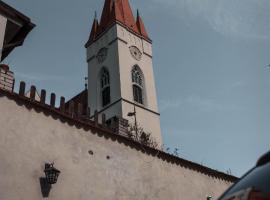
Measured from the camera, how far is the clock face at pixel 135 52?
41875mm

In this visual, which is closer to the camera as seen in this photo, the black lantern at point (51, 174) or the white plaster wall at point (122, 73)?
the black lantern at point (51, 174)

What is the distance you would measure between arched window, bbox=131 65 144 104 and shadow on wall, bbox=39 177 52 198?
28.3m

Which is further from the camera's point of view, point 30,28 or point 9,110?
point 30,28

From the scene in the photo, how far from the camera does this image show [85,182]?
37.5ft

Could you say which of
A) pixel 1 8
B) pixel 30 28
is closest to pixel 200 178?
pixel 30 28

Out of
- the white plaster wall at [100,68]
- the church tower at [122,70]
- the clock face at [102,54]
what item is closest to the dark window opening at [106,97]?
the church tower at [122,70]

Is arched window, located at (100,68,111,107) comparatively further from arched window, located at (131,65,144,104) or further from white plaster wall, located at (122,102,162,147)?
white plaster wall, located at (122,102,162,147)

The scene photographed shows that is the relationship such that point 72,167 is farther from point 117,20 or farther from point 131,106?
point 117,20

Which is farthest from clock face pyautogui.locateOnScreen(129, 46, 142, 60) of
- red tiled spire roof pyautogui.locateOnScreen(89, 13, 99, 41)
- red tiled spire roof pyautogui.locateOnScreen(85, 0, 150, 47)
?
red tiled spire roof pyautogui.locateOnScreen(89, 13, 99, 41)

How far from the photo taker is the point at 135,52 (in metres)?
42.4

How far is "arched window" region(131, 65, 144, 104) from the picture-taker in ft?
128

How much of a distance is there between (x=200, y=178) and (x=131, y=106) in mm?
22238

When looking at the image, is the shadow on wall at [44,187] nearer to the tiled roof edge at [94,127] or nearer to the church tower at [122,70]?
the tiled roof edge at [94,127]

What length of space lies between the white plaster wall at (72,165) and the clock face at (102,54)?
2878cm
